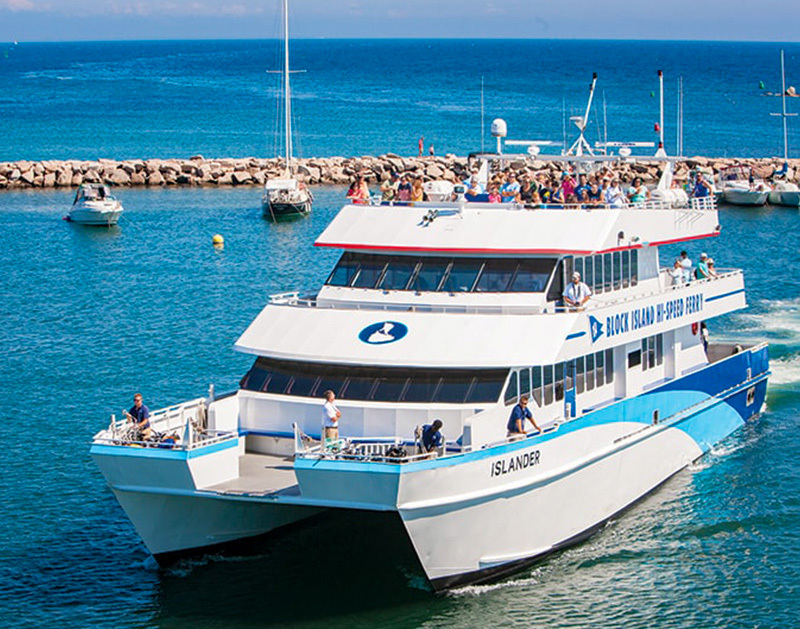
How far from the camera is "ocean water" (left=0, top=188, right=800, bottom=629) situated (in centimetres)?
2011

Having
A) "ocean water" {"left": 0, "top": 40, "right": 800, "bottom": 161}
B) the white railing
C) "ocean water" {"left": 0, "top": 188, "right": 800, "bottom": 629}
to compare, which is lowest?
"ocean water" {"left": 0, "top": 188, "right": 800, "bottom": 629}

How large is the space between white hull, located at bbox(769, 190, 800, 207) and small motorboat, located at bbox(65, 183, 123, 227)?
110 ft

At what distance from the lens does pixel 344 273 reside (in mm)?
24219

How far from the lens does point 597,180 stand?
27031 millimetres

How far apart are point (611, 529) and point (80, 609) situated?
912cm

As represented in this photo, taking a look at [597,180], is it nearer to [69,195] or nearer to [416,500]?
[416,500]

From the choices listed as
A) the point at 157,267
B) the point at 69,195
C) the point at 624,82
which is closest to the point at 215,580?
the point at 157,267

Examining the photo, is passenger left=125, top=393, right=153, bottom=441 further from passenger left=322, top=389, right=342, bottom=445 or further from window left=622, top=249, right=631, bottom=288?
window left=622, top=249, right=631, bottom=288

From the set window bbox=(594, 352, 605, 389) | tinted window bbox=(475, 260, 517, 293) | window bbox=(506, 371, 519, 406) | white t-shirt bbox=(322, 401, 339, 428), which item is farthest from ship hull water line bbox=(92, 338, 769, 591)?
tinted window bbox=(475, 260, 517, 293)

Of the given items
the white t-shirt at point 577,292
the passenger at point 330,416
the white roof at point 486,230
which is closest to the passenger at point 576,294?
the white t-shirt at point 577,292

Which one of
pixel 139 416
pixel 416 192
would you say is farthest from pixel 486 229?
pixel 139 416

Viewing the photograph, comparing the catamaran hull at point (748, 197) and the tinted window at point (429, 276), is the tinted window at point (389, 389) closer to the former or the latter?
the tinted window at point (429, 276)

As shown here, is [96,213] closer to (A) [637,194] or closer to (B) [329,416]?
(A) [637,194]

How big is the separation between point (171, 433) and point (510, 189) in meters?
9.03
